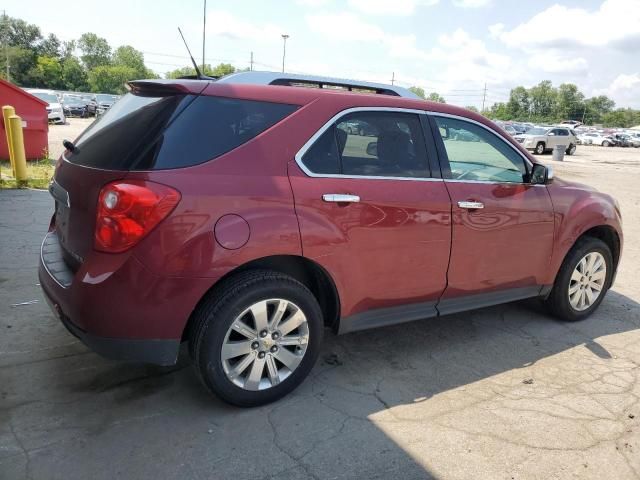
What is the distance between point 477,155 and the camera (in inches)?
155

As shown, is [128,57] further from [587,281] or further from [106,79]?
[587,281]

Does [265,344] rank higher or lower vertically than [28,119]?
lower

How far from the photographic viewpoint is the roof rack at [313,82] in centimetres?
314

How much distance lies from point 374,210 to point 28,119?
10.1m

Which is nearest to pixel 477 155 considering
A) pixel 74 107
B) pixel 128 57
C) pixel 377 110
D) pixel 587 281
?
pixel 377 110

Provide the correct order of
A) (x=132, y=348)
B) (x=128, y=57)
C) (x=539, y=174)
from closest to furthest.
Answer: (x=132, y=348)
(x=539, y=174)
(x=128, y=57)

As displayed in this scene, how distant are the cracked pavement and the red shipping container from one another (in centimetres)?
772

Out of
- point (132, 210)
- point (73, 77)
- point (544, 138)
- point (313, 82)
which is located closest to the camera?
point (132, 210)

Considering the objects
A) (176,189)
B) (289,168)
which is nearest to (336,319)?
(289,168)

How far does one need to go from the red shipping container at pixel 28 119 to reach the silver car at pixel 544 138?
83.3 ft

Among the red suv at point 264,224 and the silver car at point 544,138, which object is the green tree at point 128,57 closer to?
the silver car at point 544,138

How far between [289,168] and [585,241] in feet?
9.60

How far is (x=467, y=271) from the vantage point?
370 cm

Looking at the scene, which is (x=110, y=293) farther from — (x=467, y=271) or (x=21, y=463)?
(x=467, y=271)
